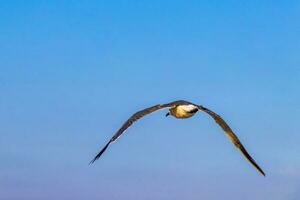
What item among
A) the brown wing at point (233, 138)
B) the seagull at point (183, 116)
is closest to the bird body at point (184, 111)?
the seagull at point (183, 116)

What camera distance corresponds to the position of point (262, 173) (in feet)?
104

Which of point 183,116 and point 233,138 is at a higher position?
point 183,116

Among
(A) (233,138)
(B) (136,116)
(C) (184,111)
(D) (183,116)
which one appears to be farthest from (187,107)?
(A) (233,138)

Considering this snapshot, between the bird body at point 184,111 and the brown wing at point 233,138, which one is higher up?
the bird body at point 184,111

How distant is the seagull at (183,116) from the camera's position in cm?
2937

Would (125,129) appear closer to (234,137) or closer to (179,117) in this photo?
(179,117)

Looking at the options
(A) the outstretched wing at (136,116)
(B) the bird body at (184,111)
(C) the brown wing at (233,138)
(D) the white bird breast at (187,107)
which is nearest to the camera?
(A) the outstretched wing at (136,116)

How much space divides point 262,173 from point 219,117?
12.0 ft

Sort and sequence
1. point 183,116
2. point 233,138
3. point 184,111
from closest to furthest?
point 184,111 < point 183,116 < point 233,138

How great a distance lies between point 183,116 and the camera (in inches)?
1264

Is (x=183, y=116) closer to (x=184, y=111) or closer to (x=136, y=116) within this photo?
(x=184, y=111)

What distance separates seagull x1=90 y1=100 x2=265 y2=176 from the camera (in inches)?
1156

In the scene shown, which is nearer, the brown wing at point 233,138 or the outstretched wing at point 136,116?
the outstretched wing at point 136,116

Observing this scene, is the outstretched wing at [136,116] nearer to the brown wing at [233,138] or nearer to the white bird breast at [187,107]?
the white bird breast at [187,107]
